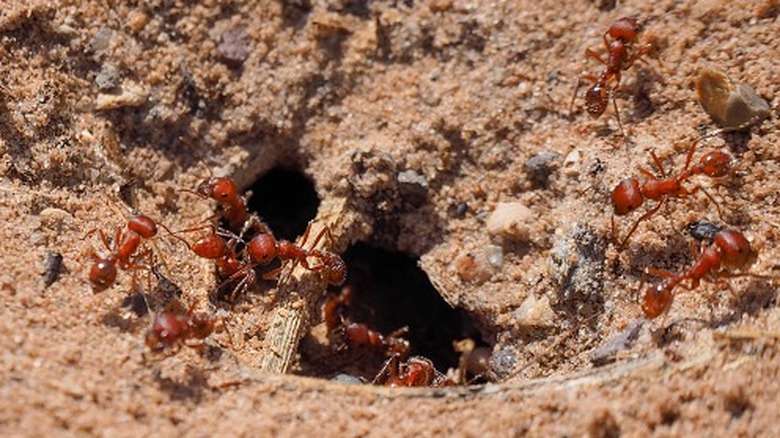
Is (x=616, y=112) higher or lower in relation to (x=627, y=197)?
higher

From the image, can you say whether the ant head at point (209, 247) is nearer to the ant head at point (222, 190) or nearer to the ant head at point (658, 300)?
the ant head at point (222, 190)

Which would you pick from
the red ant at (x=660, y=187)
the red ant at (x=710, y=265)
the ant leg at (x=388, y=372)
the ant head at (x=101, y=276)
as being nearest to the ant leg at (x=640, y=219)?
the red ant at (x=660, y=187)

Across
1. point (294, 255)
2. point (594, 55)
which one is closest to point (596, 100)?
point (594, 55)

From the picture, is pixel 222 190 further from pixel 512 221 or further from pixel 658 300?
pixel 658 300

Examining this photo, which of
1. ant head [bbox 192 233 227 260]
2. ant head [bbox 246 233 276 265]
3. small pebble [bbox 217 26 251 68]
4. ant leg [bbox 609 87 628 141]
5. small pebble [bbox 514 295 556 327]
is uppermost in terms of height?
small pebble [bbox 217 26 251 68]

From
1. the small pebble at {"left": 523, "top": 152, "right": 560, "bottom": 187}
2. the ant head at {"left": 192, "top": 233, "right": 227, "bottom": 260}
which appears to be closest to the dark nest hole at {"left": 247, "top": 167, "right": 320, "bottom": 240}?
the ant head at {"left": 192, "top": 233, "right": 227, "bottom": 260}

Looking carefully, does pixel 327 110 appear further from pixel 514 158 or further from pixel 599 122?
pixel 599 122

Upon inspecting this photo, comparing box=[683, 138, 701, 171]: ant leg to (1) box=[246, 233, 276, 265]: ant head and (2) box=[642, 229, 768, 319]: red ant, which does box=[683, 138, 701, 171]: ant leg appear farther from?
(1) box=[246, 233, 276, 265]: ant head
